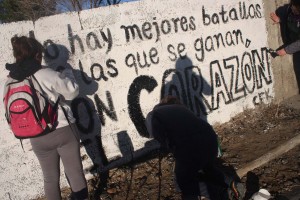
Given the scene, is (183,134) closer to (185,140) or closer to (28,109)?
(185,140)

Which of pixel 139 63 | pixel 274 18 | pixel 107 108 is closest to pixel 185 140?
pixel 107 108

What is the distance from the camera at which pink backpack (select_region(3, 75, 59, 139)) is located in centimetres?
272

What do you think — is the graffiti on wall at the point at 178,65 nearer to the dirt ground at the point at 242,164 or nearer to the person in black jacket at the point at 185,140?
the dirt ground at the point at 242,164

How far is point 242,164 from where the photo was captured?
419cm

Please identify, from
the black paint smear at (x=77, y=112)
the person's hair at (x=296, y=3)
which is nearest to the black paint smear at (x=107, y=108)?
the black paint smear at (x=77, y=112)

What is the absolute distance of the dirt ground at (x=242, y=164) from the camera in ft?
12.3

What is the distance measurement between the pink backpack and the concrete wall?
108cm

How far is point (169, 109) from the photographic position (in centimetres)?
305

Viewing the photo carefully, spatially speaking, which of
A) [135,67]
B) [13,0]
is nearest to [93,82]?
[135,67]

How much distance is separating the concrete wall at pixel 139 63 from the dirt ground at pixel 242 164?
0.78ft

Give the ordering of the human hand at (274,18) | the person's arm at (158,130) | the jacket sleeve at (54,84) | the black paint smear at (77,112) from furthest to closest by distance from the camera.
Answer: the human hand at (274,18) → the black paint smear at (77,112) → the person's arm at (158,130) → the jacket sleeve at (54,84)

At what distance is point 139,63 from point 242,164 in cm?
187

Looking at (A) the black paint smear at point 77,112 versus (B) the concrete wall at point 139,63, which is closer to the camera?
(B) the concrete wall at point 139,63

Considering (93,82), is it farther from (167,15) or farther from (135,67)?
(167,15)
